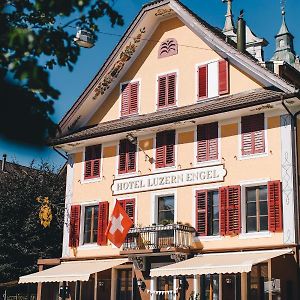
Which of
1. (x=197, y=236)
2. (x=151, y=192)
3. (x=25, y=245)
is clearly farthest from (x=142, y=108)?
(x=25, y=245)

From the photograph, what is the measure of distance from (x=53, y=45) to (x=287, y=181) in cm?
1442

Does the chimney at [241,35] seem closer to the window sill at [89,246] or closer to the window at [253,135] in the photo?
the window at [253,135]

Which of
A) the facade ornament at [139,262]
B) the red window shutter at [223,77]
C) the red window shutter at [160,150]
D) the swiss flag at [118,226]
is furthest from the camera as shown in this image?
the red window shutter at [160,150]

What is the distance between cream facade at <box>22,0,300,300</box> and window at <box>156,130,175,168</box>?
0.04 m

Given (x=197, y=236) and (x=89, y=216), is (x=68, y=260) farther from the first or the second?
(x=197, y=236)

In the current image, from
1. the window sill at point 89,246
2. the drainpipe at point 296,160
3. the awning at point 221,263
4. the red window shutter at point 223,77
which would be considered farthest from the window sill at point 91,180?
the drainpipe at point 296,160

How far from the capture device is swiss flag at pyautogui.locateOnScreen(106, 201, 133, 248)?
2216 cm

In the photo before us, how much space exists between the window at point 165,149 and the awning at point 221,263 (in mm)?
3898

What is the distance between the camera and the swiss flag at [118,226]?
22156 millimetres

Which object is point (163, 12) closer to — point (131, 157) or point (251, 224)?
point (131, 157)

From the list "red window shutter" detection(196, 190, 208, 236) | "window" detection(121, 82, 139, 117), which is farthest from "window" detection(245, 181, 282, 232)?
"window" detection(121, 82, 139, 117)

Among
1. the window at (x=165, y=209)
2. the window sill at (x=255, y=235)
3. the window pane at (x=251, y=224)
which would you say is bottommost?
the window sill at (x=255, y=235)

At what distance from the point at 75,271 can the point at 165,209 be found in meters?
3.86

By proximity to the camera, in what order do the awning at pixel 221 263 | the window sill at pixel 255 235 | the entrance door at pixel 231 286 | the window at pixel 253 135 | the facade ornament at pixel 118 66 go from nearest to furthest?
the awning at pixel 221 263 → the window sill at pixel 255 235 → the entrance door at pixel 231 286 → the window at pixel 253 135 → the facade ornament at pixel 118 66
